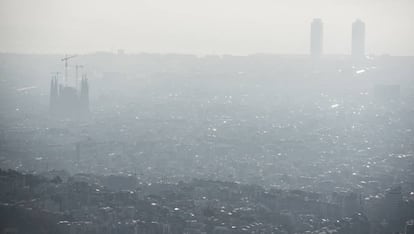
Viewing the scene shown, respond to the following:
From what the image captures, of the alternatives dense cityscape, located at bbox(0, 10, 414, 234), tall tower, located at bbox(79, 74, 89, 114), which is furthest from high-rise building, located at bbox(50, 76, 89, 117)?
dense cityscape, located at bbox(0, 10, 414, 234)

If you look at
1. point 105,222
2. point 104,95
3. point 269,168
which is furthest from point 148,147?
point 104,95

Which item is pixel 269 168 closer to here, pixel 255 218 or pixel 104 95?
pixel 255 218

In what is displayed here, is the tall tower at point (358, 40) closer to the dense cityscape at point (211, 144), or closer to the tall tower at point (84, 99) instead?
the dense cityscape at point (211, 144)

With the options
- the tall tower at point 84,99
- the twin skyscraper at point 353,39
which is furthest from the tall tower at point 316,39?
the tall tower at point 84,99

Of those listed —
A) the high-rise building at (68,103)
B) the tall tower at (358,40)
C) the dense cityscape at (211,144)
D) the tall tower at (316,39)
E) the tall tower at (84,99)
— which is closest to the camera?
the dense cityscape at (211,144)

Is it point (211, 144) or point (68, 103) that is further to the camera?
point (68, 103)

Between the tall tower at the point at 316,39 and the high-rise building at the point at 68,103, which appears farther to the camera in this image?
the tall tower at the point at 316,39

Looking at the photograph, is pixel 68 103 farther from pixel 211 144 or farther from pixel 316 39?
pixel 316 39

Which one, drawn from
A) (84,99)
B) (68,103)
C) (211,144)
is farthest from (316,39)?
(211,144)
